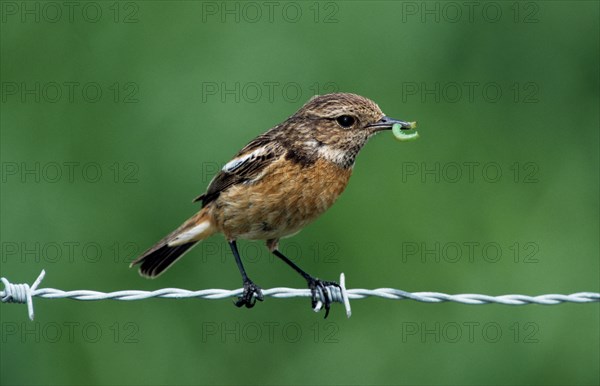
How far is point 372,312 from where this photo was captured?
10.1 metres

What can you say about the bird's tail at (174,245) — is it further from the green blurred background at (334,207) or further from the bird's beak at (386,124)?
the bird's beak at (386,124)

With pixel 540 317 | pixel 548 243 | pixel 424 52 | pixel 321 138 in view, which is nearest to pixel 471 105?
pixel 424 52

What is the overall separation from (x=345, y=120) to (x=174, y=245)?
5.31 ft

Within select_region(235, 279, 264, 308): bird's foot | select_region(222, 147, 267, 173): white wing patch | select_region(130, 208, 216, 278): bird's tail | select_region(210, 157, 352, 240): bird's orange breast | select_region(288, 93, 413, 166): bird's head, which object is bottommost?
select_region(235, 279, 264, 308): bird's foot

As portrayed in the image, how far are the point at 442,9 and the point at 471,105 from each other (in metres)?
0.94

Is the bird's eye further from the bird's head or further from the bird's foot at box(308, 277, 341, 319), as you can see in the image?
the bird's foot at box(308, 277, 341, 319)

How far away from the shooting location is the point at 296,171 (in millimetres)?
8406

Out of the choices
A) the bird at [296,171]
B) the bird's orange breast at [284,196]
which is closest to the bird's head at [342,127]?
the bird at [296,171]

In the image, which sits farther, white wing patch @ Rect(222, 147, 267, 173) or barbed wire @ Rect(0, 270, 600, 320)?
white wing patch @ Rect(222, 147, 267, 173)

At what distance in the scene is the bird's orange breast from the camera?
836 cm

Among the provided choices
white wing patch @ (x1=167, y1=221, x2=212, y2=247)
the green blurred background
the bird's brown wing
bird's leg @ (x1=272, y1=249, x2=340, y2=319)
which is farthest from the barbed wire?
the green blurred background

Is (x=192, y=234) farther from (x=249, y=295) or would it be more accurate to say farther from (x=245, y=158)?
(x=245, y=158)

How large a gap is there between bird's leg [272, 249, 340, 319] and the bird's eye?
109 cm

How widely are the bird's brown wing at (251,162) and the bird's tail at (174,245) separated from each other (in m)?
0.35
